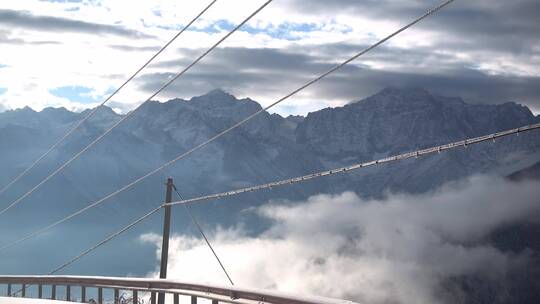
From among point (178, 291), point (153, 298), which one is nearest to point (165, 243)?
point (153, 298)

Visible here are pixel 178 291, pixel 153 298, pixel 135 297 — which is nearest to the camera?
pixel 178 291

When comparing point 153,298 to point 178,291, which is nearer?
point 178,291

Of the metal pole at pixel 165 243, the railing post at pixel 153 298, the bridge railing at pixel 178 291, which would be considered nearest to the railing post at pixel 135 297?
the bridge railing at pixel 178 291

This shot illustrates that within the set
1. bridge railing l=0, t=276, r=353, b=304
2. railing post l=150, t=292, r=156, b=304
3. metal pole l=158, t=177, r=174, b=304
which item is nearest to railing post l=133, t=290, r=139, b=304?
bridge railing l=0, t=276, r=353, b=304

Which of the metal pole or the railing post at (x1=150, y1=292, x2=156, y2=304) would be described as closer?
the railing post at (x1=150, y1=292, x2=156, y2=304)

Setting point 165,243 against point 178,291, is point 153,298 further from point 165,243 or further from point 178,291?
point 165,243

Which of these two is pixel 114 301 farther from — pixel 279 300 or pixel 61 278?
pixel 279 300

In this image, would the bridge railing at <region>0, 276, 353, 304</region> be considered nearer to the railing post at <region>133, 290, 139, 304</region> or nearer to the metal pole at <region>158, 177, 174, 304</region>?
the railing post at <region>133, 290, 139, 304</region>

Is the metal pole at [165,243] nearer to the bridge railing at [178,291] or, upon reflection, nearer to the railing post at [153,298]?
the bridge railing at [178,291]

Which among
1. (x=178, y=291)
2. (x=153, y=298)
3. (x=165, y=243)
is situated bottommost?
(x=153, y=298)

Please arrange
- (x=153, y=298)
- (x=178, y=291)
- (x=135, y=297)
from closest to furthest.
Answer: (x=178, y=291) → (x=135, y=297) → (x=153, y=298)

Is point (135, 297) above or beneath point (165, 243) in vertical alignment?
beneath

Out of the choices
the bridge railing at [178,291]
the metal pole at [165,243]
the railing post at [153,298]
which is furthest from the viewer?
the metal pole at [165,243]

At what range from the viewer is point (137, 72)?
116 ft
